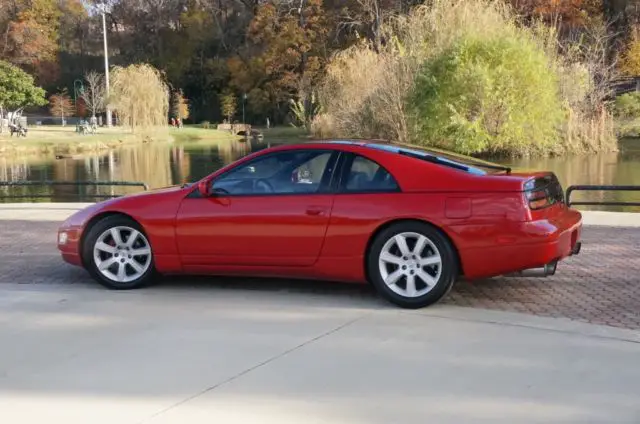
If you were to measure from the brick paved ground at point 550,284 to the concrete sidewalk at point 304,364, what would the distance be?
38 cm

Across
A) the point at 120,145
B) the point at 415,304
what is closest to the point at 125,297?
the point at 415,304

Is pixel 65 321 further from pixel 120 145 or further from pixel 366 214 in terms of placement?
pixel 120 145

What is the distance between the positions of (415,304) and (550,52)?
1099 inches

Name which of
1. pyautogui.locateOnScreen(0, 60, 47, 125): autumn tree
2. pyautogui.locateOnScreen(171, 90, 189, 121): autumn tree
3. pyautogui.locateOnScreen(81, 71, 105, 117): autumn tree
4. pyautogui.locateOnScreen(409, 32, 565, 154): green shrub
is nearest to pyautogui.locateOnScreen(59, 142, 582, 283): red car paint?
pyautogui.locateOnScreen(409, 32, 565, 154): green shrub

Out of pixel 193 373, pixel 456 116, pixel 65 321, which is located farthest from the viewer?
pixel 456 116

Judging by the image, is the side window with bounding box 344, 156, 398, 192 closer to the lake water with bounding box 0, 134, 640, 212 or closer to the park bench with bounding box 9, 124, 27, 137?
the lake water with bounding box 0, 134, 640, 212

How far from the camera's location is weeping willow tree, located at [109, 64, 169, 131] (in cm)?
4950

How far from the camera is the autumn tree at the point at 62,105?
77.6 metres

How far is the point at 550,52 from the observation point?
31094mm

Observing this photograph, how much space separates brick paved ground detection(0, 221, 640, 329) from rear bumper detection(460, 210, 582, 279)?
410mm

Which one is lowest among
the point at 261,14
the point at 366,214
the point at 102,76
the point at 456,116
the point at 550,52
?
the point at 366,214

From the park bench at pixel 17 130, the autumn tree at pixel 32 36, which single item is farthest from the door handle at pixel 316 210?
the autumn tree at pixel 32 36

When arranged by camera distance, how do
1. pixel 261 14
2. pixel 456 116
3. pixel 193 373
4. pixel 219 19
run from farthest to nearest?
pixel 219 19 → pixel 261 14 → pixel 456 116 → pixel 193 373

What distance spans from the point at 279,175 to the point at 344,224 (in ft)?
2.80
